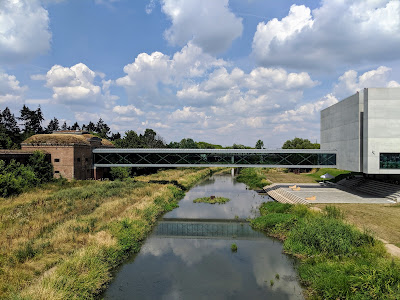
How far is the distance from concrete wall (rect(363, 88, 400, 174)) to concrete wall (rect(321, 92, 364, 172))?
1.13m

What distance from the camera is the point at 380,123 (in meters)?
27.6

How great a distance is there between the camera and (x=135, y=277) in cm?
1400

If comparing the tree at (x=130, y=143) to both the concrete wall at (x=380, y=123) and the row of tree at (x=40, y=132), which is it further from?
the concrete wall at (x=380, y=123)

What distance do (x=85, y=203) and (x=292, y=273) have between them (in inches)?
728

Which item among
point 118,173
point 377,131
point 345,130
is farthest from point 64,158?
point 377,131

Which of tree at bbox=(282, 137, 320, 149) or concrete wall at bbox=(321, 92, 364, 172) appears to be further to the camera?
tree at bbox=(282, 137, 320, 149)

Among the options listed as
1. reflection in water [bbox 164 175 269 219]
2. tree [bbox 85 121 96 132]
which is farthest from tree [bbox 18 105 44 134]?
reflection in water [bbox 164 175 269 219]

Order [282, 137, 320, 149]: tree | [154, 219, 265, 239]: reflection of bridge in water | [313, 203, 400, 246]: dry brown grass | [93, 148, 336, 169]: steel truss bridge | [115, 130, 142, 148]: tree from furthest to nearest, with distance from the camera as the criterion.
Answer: [282, 137, 320, 149]: tree < [115, 130, 142, 148]: tree < [93, 148, 336, 169]: steel truss bridge < [154, 219, 265, 239]: reflection of bridge in water < [313, 203, 400, 246]: dry brown grass

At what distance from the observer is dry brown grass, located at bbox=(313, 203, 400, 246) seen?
1798cm

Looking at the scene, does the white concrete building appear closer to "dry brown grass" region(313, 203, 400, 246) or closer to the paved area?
the paved area

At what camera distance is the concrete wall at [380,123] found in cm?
2747

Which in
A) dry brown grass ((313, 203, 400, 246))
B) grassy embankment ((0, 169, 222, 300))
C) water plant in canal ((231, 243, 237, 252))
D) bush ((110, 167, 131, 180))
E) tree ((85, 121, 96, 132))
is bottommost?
water plant in canal ((231, 243, 237, 252))

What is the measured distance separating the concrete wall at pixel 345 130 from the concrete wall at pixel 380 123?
113 cm

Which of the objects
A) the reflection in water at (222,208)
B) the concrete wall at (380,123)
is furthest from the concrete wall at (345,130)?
the reflection in water at (222,208)
